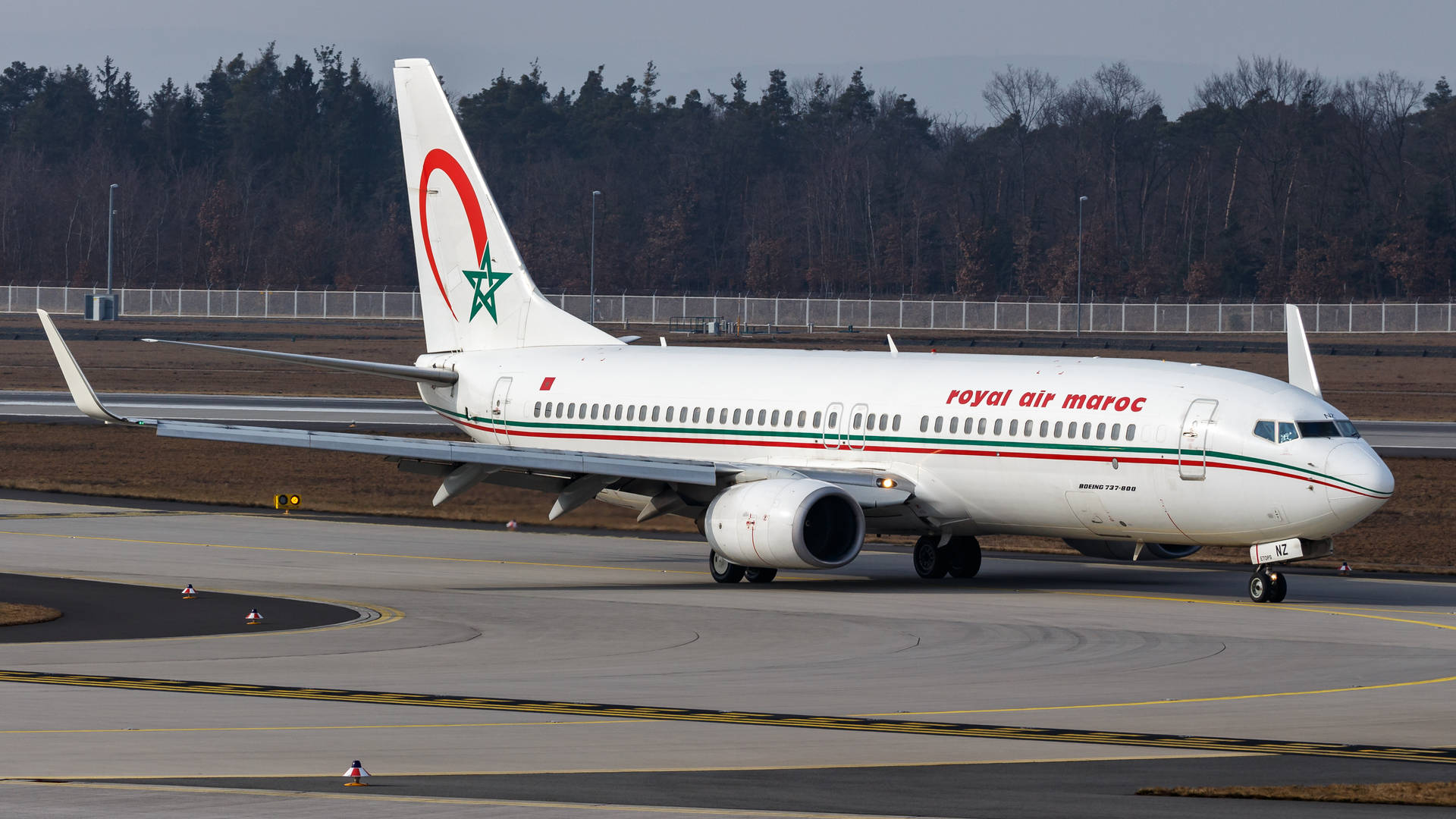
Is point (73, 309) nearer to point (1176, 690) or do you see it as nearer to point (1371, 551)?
point (1371, 551)

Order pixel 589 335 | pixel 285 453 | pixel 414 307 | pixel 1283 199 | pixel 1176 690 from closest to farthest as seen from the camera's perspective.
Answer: pixel 1176 690 → pixel 589 335 → pixel 285 453 → pixel 414 307 → pixel 1283 199

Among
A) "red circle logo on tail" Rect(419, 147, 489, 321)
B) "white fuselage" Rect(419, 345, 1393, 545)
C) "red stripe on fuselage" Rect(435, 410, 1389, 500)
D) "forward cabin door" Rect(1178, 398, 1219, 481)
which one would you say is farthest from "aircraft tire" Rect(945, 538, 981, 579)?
"red circle logo on tail" Rect(419, 147, 489, 321)

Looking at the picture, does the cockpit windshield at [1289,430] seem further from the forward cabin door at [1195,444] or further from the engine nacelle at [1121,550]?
the engine nacelle at [1121,550]

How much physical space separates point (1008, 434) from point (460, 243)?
15.5 m

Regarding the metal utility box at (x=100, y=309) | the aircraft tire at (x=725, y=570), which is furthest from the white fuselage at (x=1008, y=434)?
the metal utility box at (x=100, y=309)

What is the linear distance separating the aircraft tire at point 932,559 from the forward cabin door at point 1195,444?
6053 mm

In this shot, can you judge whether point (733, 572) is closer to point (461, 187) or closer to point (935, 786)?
point (461, 187)

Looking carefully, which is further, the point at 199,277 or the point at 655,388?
the point at 199,277

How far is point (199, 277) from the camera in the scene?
19738 cm

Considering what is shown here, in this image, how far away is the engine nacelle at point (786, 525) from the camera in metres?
33.9

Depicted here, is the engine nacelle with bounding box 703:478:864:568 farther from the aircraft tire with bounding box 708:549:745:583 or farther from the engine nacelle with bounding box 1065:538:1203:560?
the engine nacelle with bounding box 1065:538:1203:560

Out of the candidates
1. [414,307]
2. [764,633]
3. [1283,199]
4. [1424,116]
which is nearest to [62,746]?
[764,633]

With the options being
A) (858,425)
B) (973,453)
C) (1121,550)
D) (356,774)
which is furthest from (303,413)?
(356,774)

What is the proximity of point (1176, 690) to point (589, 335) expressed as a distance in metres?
22.1
